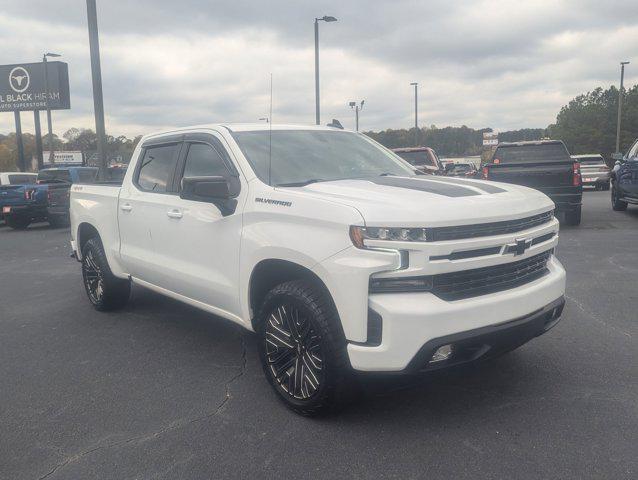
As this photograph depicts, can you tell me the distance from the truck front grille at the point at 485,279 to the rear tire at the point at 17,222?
16.5m

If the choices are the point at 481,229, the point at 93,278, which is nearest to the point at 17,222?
the point at 93,278

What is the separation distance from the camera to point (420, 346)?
312 centimetres

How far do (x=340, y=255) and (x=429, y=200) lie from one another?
62 cm

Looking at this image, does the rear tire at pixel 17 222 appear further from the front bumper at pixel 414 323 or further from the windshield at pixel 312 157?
the front bumper at pixel 414 323

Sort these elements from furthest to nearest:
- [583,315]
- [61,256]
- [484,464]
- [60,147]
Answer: [60,147]
[61,256]
[583,315]
[484,464]

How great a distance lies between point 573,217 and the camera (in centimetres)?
1262

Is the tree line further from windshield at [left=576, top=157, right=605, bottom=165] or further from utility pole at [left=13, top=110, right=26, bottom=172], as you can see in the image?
windshield at [left=576, top=157, right=605, bottom=165]

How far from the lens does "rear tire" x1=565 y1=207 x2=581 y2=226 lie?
1251 cm

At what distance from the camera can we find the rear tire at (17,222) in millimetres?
17250

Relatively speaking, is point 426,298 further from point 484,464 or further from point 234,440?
point 234,440

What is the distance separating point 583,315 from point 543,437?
271 cm

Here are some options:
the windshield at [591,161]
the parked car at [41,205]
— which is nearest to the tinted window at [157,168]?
the parked car at [41,205]

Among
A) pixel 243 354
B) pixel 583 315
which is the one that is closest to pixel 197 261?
pixel 243 354

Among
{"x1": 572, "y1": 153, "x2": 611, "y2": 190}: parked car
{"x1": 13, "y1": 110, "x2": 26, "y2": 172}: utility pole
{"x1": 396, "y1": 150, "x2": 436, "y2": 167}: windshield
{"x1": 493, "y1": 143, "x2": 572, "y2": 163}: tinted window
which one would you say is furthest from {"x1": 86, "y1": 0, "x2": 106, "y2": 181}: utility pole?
{"x1": 13, "y1": 110, "x2": 26, "y2": 172}: utility pole
